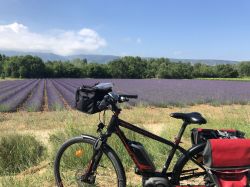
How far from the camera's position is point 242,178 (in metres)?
3.81

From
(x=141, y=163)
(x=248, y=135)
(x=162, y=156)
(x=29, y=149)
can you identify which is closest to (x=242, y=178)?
(x=141, y=163)

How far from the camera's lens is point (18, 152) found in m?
7.12

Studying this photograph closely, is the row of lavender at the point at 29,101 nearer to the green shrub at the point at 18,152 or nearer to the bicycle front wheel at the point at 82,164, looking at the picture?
the green shrub at the point at 18,152

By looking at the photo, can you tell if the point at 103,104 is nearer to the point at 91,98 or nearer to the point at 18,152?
the point at 91,98

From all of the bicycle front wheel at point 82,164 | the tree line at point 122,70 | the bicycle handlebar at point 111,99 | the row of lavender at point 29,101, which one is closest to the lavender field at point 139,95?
the row of lavender at point 29,101

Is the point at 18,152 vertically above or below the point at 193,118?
below

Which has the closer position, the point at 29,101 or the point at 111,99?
the point at 111,99

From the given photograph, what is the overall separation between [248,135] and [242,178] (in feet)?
11.3

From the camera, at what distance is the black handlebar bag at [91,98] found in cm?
397

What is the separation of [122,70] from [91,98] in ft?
269

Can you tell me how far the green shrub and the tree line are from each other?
248ft

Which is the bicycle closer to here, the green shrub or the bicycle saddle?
the bicycle saddle

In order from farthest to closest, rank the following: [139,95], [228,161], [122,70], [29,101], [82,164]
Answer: [122,70] → [139,95] → [29,101] → [82,164] → [228,161]

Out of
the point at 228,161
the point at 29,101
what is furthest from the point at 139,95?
the point at 228,161
